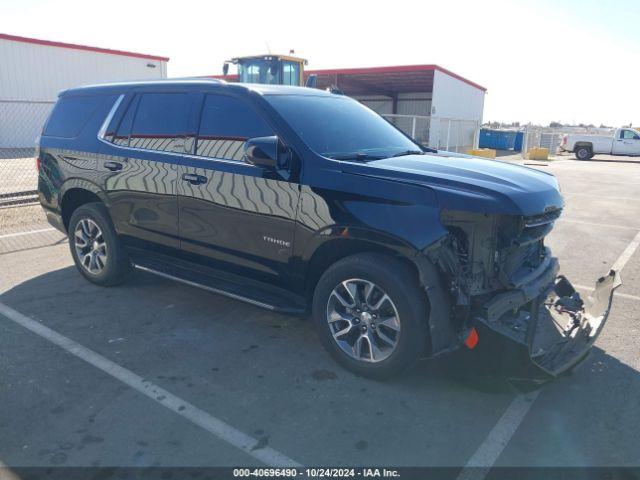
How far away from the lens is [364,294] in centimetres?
351

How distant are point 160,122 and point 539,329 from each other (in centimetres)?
350

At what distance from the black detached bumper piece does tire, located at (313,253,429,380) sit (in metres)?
0.41

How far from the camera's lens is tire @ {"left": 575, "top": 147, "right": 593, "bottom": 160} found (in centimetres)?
2952

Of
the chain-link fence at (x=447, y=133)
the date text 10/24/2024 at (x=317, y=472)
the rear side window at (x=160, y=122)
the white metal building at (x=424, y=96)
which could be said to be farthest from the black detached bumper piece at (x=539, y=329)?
the chain-link fence at (x=447, y=133)

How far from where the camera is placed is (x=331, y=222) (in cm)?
353

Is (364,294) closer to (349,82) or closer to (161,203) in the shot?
(161,203)

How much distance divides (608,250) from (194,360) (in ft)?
19.9

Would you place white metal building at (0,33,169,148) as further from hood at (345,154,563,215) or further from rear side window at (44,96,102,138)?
hood at (345,154,563,215)

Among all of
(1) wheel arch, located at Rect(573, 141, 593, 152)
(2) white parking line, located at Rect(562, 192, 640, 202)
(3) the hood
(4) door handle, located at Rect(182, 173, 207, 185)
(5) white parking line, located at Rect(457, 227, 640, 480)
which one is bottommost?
(5) white parking line, located at Rect(457, 227, 640, 480)

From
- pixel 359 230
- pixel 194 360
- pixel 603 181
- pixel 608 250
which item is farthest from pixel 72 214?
pixel 603 181

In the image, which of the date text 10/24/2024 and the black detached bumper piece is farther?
the black detached bumper piece

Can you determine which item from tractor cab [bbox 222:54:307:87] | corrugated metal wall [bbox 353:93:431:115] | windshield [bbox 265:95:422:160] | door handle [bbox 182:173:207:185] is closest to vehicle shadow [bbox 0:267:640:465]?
door handle [bbox 182:173:207:185]

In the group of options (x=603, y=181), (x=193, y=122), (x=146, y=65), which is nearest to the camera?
(x=193, y=122)

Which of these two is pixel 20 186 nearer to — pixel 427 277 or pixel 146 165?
pixel 146 165
